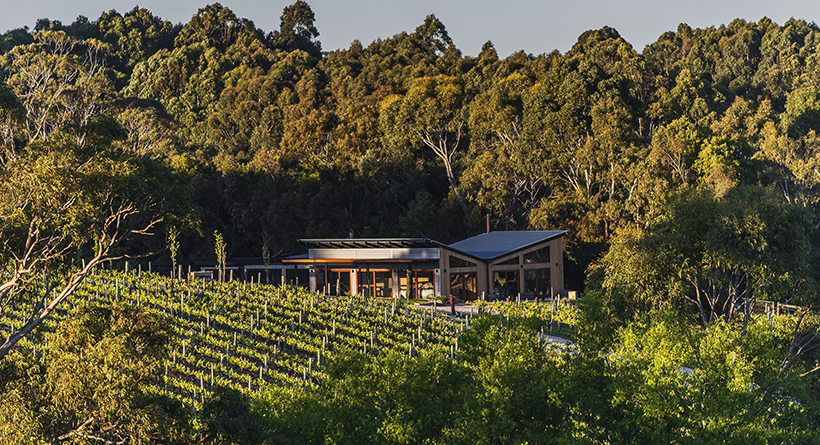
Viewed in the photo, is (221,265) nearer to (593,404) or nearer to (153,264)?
(153,264)

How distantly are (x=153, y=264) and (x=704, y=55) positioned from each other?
57.8 metres

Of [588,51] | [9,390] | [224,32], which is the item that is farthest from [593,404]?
[224,32]

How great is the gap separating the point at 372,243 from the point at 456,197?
14350mm

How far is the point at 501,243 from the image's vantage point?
1409 inches

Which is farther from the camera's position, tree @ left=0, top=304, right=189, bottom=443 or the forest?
the forest

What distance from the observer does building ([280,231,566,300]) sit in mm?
31344

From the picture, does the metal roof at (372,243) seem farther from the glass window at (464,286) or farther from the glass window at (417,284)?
the glass window at (464,286)

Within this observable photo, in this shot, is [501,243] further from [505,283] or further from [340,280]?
[340,280]

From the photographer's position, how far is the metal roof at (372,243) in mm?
30812

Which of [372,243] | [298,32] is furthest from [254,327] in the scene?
[298,32]

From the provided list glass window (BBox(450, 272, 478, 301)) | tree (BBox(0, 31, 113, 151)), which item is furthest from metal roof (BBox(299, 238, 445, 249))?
tree (BBox(0, 31, 113, 151))

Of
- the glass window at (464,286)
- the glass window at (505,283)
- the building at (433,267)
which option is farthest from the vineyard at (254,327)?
the glass window at (505,283)

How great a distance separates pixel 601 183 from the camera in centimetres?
4050

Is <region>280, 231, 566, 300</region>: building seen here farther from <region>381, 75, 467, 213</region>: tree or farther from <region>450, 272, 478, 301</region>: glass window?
<region>381, 75, 467, 213</region>: tree
